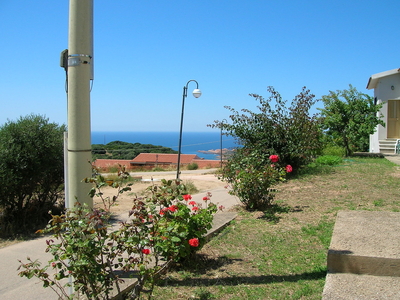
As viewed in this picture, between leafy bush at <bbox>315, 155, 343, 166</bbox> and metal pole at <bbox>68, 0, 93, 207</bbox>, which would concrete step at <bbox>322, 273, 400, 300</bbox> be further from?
leafy bush at <bbox>315, 155, 343, 166</bbox>

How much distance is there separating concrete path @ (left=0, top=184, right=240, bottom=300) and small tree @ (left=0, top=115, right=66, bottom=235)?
38.5 inches

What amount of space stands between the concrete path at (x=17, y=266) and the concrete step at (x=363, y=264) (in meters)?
2.01

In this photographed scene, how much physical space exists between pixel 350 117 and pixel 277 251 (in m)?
13.0

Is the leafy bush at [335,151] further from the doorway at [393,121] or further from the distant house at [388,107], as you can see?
the doorway at [393,121]

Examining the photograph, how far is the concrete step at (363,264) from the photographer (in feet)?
10.6

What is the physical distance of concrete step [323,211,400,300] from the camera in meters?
3.23

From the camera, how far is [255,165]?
730cm

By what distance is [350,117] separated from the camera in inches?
631

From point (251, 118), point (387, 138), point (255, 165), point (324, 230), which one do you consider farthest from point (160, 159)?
point (324, 230)

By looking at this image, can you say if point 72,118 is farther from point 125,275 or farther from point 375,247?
point 375,247

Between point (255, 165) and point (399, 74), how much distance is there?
1417 centimetres

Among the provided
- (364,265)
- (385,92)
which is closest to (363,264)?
(364,265)

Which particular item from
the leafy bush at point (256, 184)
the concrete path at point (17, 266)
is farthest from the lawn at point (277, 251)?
the concrete path at point (17, 266)

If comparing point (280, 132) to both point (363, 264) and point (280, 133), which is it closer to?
point (280, 133)
